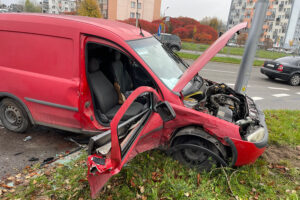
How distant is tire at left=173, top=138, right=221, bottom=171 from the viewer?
2.96 meters

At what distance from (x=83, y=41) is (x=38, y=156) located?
6.32 ft

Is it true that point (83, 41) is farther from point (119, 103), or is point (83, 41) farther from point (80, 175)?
point (80, 175)

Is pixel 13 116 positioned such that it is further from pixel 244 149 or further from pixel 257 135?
pixel 257 135

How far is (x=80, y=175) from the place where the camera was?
2910 mm

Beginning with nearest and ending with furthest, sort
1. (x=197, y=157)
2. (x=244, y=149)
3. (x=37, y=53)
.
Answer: (x=244, y=149)
(x=197, y=157)
(x=37, y=53)

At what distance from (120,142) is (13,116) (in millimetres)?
2605

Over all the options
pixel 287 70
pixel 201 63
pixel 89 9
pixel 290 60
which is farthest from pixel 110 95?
pixel 89 9

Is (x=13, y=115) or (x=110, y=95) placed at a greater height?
(x=110, y=95)

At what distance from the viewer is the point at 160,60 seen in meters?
3.53

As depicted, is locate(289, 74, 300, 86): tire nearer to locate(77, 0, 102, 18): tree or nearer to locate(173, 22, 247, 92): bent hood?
locate(173, 22, 247, 92): bent hood

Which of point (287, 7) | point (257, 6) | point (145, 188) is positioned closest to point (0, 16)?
point (145, 188)

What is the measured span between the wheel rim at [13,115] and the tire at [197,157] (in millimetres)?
2754

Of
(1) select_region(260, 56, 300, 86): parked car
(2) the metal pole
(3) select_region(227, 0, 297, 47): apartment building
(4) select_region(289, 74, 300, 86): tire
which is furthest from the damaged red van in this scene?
(3) select_region(227, 0, 297, 47): apartment building

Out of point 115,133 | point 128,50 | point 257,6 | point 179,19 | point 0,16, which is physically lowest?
point 115,133
